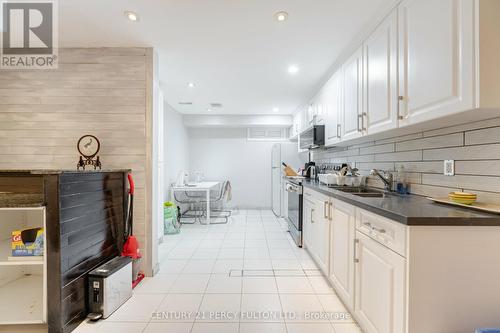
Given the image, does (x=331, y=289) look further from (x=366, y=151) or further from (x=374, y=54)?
(x=374, y=54)

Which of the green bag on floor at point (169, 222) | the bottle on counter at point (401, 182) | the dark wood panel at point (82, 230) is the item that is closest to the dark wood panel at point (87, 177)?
the dark wood panel at point (82, 230)

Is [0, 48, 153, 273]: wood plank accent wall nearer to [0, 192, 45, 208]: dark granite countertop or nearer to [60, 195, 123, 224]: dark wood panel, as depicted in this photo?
[60, 195, 123, 224]: dark wood panel

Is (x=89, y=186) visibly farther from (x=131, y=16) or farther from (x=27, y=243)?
(x=131, y=16)

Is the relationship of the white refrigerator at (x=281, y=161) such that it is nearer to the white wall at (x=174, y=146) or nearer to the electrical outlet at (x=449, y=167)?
the white wall at (x=174, y=146)

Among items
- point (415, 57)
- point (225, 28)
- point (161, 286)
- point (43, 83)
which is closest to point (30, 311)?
point (161, 286)

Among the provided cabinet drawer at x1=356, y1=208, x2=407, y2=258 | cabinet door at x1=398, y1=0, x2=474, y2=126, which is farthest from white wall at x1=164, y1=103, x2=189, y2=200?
cabinet door at x1=398, y1=0, x2=474, y2=126

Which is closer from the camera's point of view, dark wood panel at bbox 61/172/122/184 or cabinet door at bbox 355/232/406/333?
cabinet door at bbox 355/232/406/333

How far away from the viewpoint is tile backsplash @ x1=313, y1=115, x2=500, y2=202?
1.35m

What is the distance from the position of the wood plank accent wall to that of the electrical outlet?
8.53 feet

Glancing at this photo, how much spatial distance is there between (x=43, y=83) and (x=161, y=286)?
251cm

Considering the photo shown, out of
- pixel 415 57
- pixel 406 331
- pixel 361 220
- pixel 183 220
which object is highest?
pixel 415 57

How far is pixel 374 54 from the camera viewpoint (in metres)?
1.92

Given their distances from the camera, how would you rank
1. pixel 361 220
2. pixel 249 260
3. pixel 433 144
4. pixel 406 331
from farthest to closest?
pixel 249 260 < pixel 433 144 < pixel 361 220 < pixel 406 331

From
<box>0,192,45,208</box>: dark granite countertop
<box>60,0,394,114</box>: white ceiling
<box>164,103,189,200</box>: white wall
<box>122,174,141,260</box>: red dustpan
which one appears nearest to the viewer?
<box>0,192,45,208</box>: dark granite countertop
